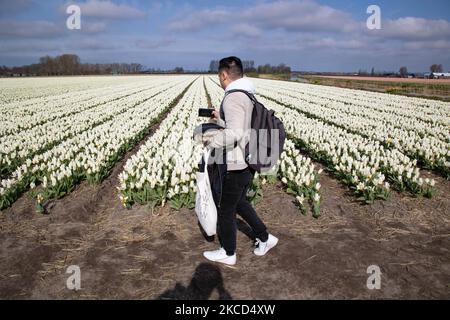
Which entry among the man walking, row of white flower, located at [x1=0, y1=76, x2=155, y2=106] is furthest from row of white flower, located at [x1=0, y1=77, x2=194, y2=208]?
row of white flower, located at [x1=0, y1=76, x2=155, y2=106]

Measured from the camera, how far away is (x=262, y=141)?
362cm

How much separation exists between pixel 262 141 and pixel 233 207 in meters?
0.77

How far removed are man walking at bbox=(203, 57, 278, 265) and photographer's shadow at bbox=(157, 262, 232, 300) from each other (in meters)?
0.41

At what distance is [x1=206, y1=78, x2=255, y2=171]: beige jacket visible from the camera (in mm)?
3422

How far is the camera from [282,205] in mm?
6148

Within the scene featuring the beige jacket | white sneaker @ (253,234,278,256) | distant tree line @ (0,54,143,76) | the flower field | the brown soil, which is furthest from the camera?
distant tree line @ (0,54,143,76)

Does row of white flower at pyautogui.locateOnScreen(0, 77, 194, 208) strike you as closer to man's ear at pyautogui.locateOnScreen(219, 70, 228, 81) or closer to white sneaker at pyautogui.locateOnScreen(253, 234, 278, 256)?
white sneaker at pyautogui.locateOnScreen(253, 234, 278, 256)

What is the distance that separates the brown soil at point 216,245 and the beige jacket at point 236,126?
1.42 meters

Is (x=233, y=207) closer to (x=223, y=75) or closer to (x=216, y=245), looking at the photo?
(x=216, y=245)

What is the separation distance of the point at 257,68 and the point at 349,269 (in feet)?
461

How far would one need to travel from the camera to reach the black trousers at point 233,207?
3.66 m

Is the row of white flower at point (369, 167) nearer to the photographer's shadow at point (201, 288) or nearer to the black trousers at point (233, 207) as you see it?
the black trousers at point (233, 207)

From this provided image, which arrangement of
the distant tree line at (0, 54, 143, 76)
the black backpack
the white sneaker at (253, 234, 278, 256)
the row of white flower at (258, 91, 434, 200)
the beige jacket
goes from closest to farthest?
the beige jacket, the black backpack, the white sneaker at (253, 234, 278, 256), the row of white flower at (258, 91, 434, 200), the distant tree line at (0, 54, 143, 76)

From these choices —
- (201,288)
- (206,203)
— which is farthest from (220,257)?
(206,203)
